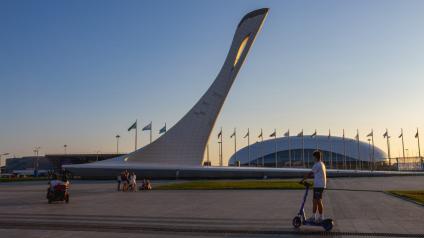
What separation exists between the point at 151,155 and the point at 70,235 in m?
31.8

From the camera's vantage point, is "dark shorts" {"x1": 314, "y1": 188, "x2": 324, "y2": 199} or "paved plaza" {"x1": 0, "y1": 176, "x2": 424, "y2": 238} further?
"dark shorts" {"x1": 314, "y1": 188, "x2": 324, "y2": 199}

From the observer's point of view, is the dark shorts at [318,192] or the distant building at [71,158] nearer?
the dark shorts at [318,192]

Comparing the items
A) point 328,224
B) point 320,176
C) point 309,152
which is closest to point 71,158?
point 309,152

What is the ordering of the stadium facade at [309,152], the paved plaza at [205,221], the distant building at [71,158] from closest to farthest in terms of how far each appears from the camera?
the paved plaza at [205,221]
the distant building at [71,158]
the stadium facade at [309,152]

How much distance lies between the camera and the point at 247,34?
39.2 m

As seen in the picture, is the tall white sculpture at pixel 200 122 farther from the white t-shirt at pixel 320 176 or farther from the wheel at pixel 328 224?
the wheel at pixel 328 224

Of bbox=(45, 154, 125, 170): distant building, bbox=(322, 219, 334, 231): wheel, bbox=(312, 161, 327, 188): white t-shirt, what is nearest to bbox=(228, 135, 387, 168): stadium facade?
bbox=(45, 154, 125, 170): distant building

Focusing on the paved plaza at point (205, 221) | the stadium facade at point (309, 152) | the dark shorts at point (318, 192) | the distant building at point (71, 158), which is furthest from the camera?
the stadium facade at point (309, 152)

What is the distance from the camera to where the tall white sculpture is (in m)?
38.6

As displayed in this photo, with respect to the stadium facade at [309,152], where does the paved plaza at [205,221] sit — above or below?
below

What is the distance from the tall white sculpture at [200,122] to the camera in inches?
1521

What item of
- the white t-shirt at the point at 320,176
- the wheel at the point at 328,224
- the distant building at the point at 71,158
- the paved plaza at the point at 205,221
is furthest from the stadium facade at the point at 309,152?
the wheel at the point at 328,224

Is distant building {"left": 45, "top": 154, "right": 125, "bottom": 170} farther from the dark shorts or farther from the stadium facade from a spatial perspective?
the dark shorts

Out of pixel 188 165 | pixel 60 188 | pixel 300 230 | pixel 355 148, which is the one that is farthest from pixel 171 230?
pixel 355 148
